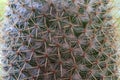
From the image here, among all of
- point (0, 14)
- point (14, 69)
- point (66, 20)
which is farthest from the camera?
point (0, 14)

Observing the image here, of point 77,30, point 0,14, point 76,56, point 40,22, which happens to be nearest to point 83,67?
point 76,56

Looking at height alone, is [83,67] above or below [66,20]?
below

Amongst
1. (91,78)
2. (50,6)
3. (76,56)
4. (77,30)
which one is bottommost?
(91,78)

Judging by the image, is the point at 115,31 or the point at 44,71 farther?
the point at 115,31

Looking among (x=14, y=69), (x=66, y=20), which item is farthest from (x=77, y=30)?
(x=14, y=69)

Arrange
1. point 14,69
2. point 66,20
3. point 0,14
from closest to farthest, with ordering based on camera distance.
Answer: point 66,20 < point 14,69 < point 0,14

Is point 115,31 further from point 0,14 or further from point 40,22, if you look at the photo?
point 0,14
